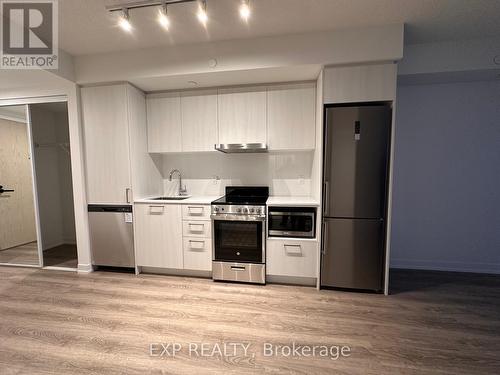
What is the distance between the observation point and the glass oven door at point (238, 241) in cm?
249

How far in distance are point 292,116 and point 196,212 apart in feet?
5.41

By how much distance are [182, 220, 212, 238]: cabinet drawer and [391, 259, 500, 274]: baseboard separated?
8.23ft

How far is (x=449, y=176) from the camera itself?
2.79m

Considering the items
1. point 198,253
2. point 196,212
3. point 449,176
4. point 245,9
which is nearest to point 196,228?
point 196,212

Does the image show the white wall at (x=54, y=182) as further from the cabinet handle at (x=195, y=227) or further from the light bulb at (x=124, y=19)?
the cabinet handle at (x=195, y=227)

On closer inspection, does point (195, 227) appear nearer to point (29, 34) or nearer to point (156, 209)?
point (156, 209)

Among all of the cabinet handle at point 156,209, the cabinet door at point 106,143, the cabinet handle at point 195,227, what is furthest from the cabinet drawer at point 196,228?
the cabinet door at point 106,143

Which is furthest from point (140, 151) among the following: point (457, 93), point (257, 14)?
point (457, 93)

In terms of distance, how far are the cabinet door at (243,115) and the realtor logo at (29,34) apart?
1708 mm

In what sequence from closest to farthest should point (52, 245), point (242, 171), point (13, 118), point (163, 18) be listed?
point (163, 18) < point (242, 171) < point (13, 118) < point (52, 245)

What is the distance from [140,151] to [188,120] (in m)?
0.74

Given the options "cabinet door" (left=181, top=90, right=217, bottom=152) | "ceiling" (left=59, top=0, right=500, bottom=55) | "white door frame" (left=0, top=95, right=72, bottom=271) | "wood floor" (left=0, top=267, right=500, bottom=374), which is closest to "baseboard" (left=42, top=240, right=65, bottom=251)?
"white door frame" (left=0, top=95, right=72, bottom=271)

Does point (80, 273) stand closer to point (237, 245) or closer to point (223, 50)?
point (237, 245)

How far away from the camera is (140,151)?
2848 mm
